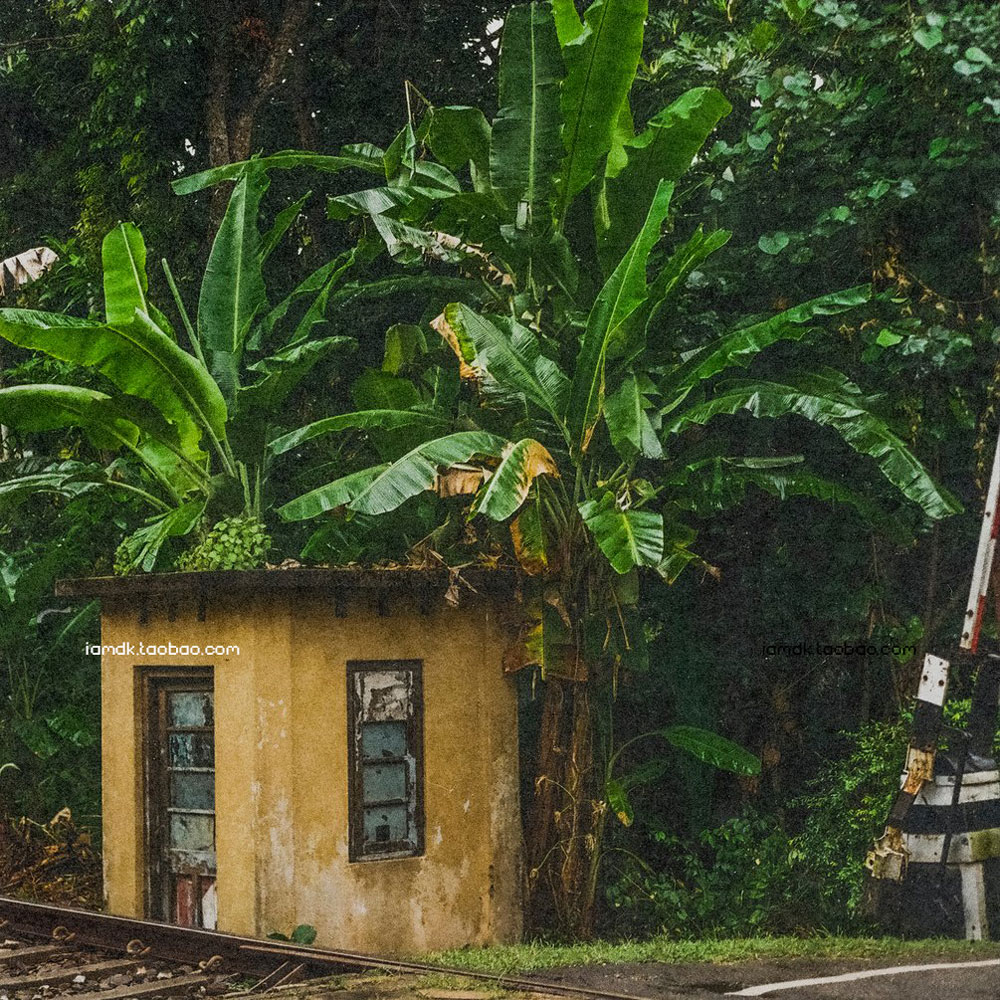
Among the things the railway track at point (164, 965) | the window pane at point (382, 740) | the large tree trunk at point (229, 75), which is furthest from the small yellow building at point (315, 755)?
the large tree trunk at point (229, 75)

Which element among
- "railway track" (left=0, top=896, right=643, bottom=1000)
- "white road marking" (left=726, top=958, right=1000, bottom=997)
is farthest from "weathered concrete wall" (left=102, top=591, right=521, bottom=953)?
"white road marking" (left=726, top=958, right=1000, bottom=997)

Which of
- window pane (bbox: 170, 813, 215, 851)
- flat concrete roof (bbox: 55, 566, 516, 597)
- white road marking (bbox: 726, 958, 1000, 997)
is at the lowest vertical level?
white road marking (bbox: 726, 958, 1000, 997)

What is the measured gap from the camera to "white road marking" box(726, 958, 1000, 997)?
24.3 ft

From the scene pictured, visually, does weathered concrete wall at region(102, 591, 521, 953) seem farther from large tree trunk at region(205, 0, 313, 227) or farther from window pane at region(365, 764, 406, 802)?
large tree trunk at region(205, 0, 313, 227)

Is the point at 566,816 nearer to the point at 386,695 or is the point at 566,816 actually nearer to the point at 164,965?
the point at 386,695

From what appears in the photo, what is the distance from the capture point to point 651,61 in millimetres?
12320

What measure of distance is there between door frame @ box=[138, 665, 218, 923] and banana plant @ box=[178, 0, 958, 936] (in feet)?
5.26

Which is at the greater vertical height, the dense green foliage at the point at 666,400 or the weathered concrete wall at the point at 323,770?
the dense green foliage at the point at 666,400

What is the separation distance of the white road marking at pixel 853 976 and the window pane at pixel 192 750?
3.93 metres

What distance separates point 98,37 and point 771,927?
10.5 m

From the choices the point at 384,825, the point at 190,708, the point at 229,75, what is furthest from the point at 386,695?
the point at 229,75

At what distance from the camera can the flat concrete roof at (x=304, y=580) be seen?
8953mm

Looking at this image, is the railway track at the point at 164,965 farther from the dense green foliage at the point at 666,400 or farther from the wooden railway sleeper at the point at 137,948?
the dense green foliage at the point at 666,400

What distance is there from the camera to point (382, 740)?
374 inches
